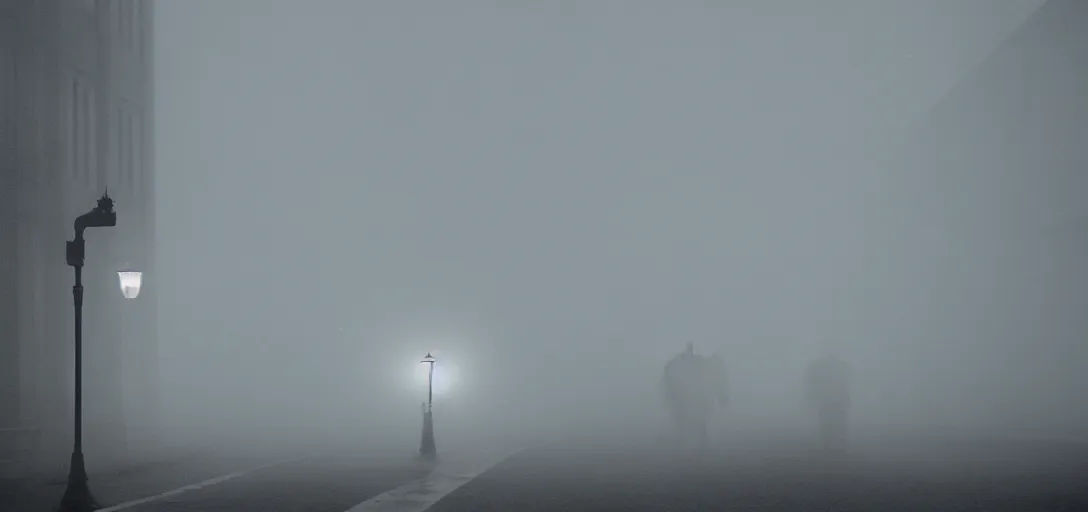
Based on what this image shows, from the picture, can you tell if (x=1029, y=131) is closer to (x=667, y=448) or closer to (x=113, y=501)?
(x=667, y=448)

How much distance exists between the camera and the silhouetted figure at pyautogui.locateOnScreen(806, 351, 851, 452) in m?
28.0

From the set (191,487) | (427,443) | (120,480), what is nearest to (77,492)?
(191,487)

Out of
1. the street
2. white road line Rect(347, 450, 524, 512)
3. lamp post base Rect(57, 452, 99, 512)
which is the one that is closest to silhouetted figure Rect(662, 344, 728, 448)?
the street

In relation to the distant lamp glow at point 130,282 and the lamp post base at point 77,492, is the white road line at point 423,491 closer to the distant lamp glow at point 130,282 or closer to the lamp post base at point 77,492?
the lamp post base at point 77,492

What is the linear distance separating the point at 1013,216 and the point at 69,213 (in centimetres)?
4474

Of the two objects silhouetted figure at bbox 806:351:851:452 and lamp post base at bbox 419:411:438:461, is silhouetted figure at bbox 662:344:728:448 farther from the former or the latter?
lamp post base at bbox 419:411:438:461

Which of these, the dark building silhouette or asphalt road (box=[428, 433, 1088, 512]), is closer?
asphalt road (box=[428, 433, 1088, 512])

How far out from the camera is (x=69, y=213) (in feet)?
116

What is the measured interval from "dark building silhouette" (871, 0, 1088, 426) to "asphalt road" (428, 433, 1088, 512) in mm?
21997

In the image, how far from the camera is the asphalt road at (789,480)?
55.8ft

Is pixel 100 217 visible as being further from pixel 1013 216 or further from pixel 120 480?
pixel 1013 216

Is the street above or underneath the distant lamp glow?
underneath

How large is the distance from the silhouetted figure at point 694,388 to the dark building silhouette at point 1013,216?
71.8ft

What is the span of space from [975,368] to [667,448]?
38008 millimetres
